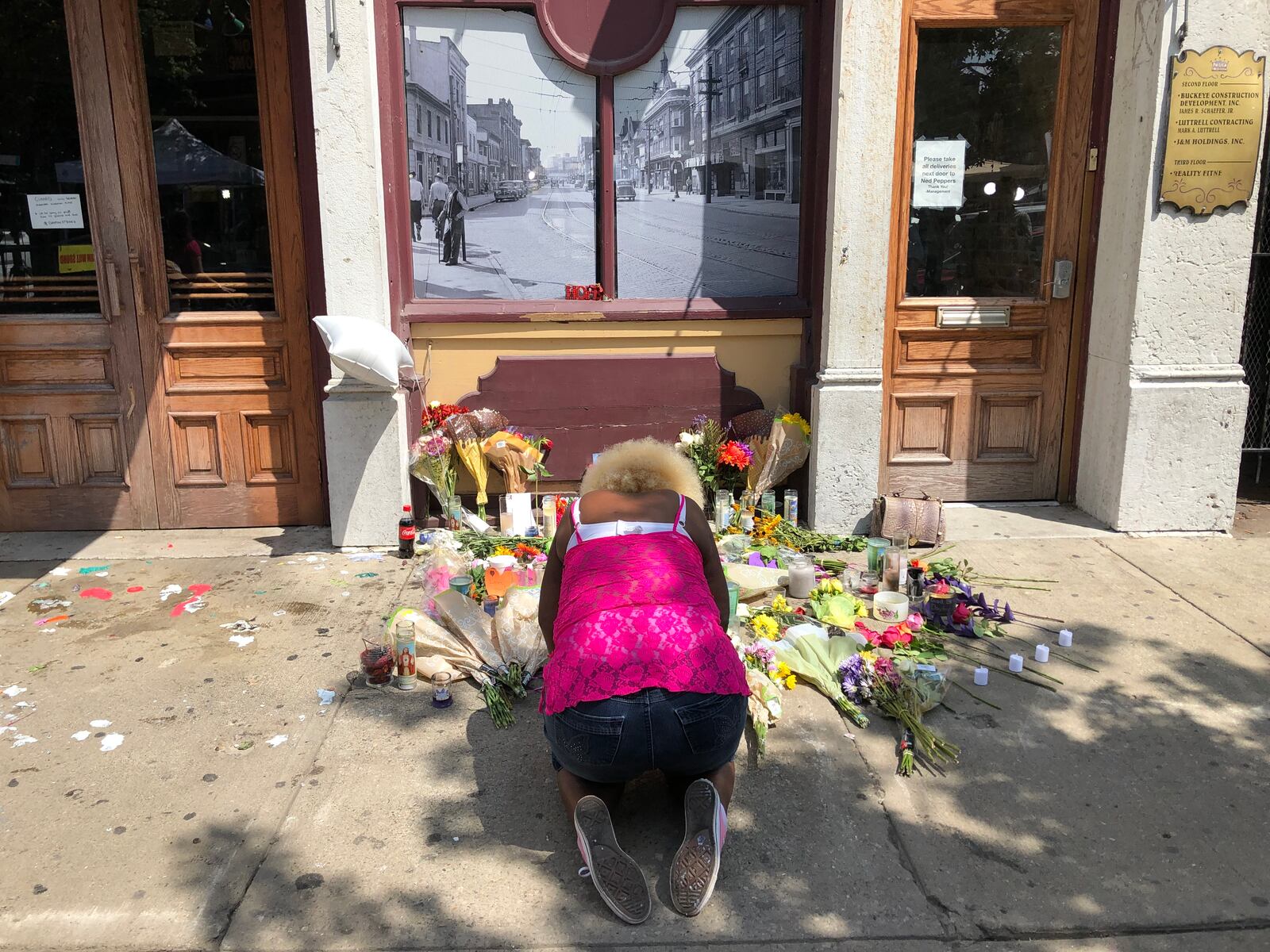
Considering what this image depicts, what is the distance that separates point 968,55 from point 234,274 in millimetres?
4377

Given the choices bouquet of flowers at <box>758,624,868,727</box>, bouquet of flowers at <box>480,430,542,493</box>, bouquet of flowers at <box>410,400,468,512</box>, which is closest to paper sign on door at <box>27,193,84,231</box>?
bouquet of flowers at <box>410,400,468,512</box>

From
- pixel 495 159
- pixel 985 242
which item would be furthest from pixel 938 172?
pixel 495 159

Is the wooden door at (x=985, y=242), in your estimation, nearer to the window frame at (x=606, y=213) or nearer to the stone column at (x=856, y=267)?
the stone column at (x=856, y=267)

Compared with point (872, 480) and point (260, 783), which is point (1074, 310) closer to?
point (872, 480)

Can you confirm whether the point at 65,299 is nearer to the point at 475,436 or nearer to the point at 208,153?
the point at 208,153

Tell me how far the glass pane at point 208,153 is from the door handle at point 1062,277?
4.57m

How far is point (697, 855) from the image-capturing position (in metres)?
2.84

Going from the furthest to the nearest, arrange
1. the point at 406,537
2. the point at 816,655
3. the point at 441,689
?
the point at 406,537 < the point at 816,655 < the point at 441,689

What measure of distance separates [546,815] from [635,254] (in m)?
3.77

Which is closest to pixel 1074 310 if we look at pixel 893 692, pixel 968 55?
pixel 968 55

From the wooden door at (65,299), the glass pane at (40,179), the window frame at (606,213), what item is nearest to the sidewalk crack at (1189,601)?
the window frame at (606,213)

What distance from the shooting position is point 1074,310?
20.3 ft

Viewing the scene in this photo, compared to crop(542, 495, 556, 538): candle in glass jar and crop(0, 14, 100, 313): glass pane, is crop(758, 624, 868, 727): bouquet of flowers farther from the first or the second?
crop(0, 14, 100, 313): glass pane

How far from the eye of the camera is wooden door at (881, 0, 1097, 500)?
5.90 metres
